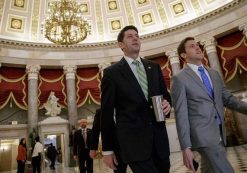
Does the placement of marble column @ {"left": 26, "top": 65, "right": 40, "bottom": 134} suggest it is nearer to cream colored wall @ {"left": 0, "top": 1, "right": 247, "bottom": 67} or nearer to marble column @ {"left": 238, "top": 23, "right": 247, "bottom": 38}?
cream colored wall @ {"left": 0, "top": 1, "right": 247, "bottom": 67}

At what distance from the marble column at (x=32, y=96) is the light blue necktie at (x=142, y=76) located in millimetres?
15017

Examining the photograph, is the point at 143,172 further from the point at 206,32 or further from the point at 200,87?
the point at 206,32

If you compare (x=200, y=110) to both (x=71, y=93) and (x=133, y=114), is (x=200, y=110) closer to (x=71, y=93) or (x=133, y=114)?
(x=133, y=114)

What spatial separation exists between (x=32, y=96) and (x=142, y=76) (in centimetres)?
1574

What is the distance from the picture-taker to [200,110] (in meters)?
2.59

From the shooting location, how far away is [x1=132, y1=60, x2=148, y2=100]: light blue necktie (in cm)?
245

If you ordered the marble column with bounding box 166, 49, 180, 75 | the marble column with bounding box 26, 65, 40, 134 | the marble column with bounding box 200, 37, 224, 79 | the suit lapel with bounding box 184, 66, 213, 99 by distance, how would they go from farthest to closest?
the marble column with bounding box 166, 49, 180, 75 < the marble column with bounding box 26, 65, 40, 134 < the marble column with bounding box 200, 37, 224, 79 < the suit lapel with bounding box 184, 66, 213, 99

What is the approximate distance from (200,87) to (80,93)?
16358mm

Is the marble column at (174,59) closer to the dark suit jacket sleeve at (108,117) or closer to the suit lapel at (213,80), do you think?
the suit lapel at (213,80)

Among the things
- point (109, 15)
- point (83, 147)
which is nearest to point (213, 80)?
point (83, 147)

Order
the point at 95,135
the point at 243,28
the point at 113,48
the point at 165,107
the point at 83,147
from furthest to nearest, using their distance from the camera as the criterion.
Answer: the point at 113,48
the point at 243,28
the point at 83,147
the point at 95,135
the point at 165,107

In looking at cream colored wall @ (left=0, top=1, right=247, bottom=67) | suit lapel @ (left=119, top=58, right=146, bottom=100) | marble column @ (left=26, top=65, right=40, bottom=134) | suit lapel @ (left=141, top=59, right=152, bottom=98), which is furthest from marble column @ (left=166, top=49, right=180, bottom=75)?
suit lapel @ (left=119, top=58, right=146, bottom=100)

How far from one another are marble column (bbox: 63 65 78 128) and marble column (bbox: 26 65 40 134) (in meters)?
1.94

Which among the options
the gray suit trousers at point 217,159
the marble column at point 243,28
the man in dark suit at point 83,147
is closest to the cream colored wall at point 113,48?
the marble column at point 243,28
